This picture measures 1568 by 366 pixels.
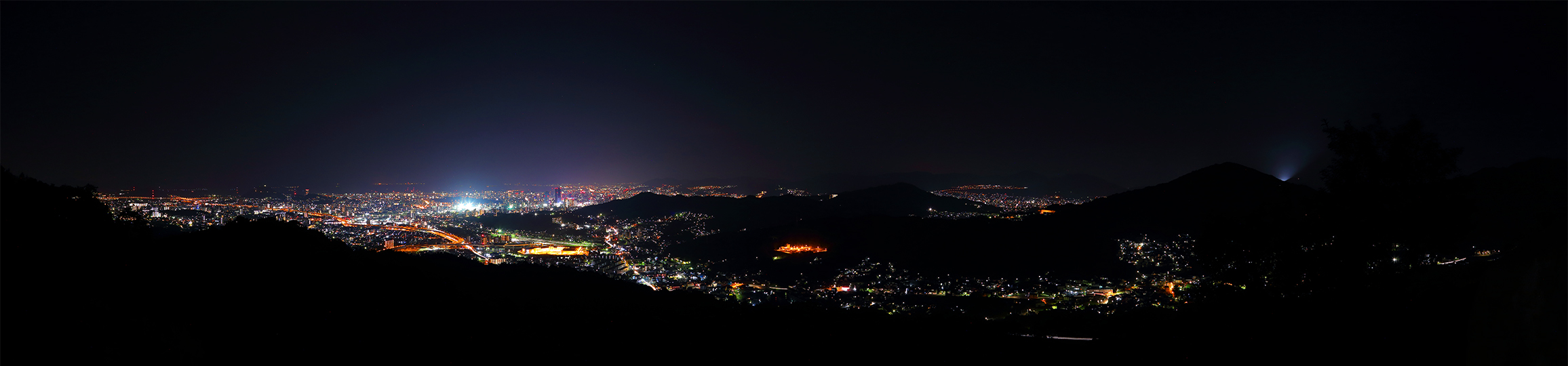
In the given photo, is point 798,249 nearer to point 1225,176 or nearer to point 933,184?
point 1225,176

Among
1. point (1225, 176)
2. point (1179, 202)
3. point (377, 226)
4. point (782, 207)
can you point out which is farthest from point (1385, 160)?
point (377, 226)

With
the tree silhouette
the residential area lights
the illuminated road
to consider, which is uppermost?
the tree silhouette

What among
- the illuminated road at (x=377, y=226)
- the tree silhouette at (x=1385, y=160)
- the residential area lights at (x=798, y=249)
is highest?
the tree silhouette at (x=1385, y=160)

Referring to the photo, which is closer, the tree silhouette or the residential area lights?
the tree silhouette

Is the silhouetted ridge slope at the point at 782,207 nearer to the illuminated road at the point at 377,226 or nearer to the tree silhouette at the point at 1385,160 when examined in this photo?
the illuminated road at the point at 377,226

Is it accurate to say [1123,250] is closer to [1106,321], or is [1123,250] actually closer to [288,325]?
[1106,321]

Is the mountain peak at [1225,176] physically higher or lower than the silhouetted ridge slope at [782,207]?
higher

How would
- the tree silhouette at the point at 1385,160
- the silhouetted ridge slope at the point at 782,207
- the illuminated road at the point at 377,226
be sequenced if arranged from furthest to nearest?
the silhouetted ridge slope at the point at 782,207 → the illuminated road at the point at 377,226 → the tree silhouette at the point at 1385,160

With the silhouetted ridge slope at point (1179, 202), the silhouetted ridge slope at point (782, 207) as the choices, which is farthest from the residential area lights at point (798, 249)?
the silhouetted ridge slope at point (782, 207)

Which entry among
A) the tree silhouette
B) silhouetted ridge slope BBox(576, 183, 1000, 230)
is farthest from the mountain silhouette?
the tree silhouette

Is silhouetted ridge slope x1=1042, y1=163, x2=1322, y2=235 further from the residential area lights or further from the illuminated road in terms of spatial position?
the illuminated road

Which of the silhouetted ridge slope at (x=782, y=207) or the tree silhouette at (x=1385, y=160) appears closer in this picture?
the tree silhouette at (x=1385, y=160)

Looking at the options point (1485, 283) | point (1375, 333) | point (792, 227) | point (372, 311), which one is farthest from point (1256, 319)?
point (792, 227)
